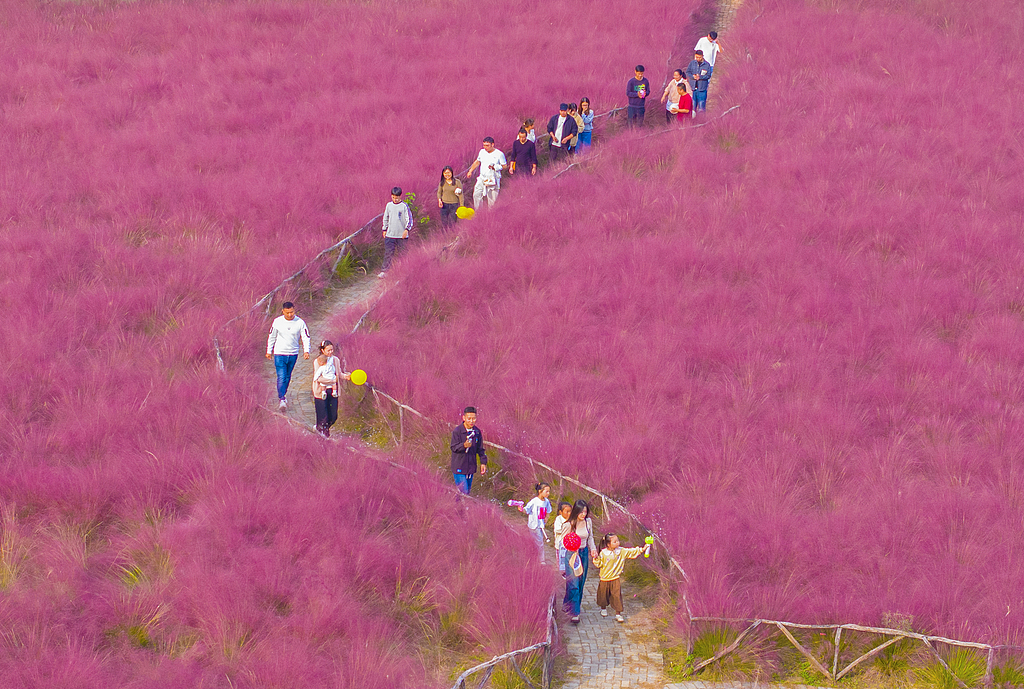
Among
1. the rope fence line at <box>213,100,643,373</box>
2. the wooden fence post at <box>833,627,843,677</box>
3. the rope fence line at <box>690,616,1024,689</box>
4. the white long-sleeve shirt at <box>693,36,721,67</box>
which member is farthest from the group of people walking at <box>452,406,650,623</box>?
the white long-sleeve shirt at <box>693,36,721,67</box>

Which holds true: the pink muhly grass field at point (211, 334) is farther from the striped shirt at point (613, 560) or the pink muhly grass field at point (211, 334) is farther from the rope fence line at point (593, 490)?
the rope fence line at point (593, 490)

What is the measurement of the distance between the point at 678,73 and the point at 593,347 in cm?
890

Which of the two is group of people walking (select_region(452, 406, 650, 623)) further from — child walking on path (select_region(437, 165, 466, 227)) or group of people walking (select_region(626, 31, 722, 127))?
group of people walking (select_region(626, 31, 722, 127))

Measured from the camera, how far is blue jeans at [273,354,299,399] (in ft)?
41.2

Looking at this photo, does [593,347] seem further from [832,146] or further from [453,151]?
[832,146]

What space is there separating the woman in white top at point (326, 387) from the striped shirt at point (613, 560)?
377 cm

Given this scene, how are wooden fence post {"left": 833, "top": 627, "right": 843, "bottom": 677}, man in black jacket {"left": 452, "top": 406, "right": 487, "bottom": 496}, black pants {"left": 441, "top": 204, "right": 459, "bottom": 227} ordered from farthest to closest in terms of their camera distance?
black pants {"left": 441, "top": 204, "right": 459, "bottom": 227} → man in black jacket {"left": 452, "top": 406, "right": 487, "bottom": 496} → wooden fence post {"left": 833, "top": 627, "right": 843, "bottom": 677}

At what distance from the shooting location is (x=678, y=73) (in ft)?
69.2

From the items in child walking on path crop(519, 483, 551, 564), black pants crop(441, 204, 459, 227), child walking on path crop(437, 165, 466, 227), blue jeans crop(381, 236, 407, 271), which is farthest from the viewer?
black pants crop(441, 204, 459, 227)

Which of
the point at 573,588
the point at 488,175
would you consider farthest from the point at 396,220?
the point at 573,588

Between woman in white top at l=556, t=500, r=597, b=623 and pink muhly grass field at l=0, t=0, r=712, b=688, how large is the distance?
39 cm

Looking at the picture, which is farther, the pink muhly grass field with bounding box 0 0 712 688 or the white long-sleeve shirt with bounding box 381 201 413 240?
the white long-sleeve shirt with bounding box 381 201 413 240

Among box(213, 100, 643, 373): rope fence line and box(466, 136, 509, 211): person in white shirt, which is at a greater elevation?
box(466, 136, 509, 211): person in white shirt

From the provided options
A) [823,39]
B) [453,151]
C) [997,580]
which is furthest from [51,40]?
[997,580]
